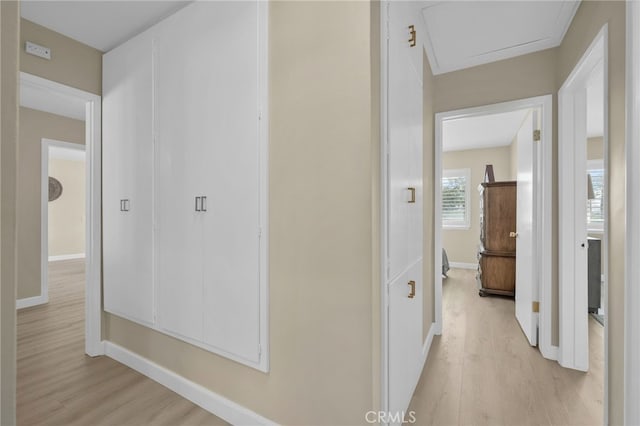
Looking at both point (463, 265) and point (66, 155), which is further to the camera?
point (66, 155)

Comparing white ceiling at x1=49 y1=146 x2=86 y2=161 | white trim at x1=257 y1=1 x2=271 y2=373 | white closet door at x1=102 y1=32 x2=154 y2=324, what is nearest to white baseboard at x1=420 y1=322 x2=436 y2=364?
white trim at x1=257 y1=1 x2=271 y2=373

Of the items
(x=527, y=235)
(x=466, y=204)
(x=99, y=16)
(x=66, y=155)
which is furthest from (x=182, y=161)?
(x=66, y=155)

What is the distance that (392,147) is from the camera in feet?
4.50

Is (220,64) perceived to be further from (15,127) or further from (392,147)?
(15,127)

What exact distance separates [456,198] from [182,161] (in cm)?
613

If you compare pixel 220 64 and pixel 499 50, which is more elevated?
pixel 499 50

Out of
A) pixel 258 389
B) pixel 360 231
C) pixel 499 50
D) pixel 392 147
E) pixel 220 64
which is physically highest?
pixel 499 50

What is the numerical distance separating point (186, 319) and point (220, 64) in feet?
5.15

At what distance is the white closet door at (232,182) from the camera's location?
154 cm

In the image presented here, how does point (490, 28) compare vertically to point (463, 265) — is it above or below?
above

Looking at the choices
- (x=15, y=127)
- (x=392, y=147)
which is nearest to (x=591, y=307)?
(x=392, y=147)

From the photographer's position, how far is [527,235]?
274 centimetres

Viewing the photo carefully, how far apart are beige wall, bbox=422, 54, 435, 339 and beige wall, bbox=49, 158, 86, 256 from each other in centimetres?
852

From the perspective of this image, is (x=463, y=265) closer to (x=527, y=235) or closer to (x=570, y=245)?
(x=527, y=235)
